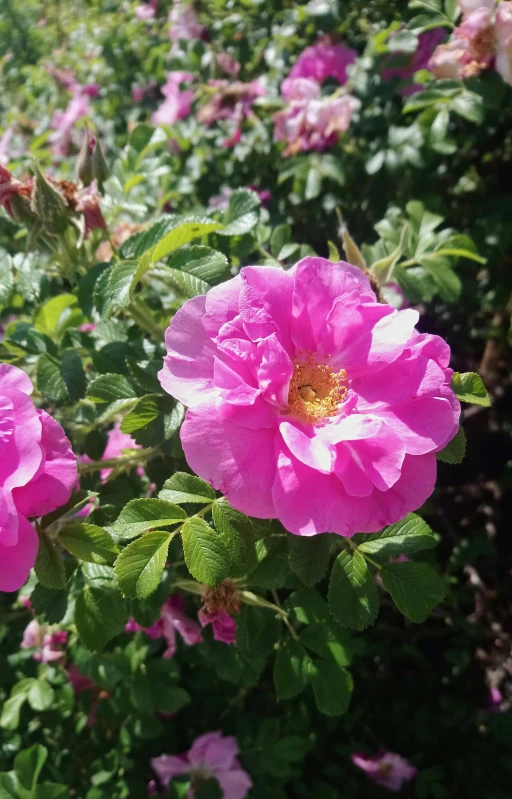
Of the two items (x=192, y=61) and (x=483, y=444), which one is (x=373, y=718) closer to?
(x=483, y=444)

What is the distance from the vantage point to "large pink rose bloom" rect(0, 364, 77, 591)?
2.65 feet

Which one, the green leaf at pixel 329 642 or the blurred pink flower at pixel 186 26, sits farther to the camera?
the blurred pink flower at pixel 186 26

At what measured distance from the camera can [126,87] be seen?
3180mm

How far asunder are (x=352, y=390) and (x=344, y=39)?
202 cm

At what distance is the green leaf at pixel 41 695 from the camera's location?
1.58m

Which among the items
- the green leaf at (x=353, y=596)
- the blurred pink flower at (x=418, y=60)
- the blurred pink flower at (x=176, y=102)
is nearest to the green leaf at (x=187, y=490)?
the green leaf at (x=353, y=596)

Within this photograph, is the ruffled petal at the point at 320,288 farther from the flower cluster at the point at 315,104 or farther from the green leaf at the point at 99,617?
the flower cluster at the point at 315,104

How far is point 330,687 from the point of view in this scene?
1142 mm

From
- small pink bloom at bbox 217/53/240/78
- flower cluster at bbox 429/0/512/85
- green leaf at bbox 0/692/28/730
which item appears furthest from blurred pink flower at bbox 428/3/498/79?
green leaf at bbox 0/692/28/730

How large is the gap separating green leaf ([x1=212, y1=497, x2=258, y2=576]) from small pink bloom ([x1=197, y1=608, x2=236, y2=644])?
33 cm

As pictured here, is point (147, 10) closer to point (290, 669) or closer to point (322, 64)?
point (322, 64)

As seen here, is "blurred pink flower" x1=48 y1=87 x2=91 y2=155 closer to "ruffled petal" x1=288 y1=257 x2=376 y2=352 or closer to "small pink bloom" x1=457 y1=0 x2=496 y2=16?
"small pink bloom" x1=457 y1=0 x2=496 y2=16

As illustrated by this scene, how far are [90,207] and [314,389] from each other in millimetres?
596

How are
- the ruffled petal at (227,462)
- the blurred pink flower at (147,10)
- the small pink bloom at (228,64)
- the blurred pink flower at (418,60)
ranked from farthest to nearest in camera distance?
the blurred pink flower at (147,10) → the small pink bloom at (228,64) → the blurred pink flower at (418,60) → the ruffled petal at (227,462)
